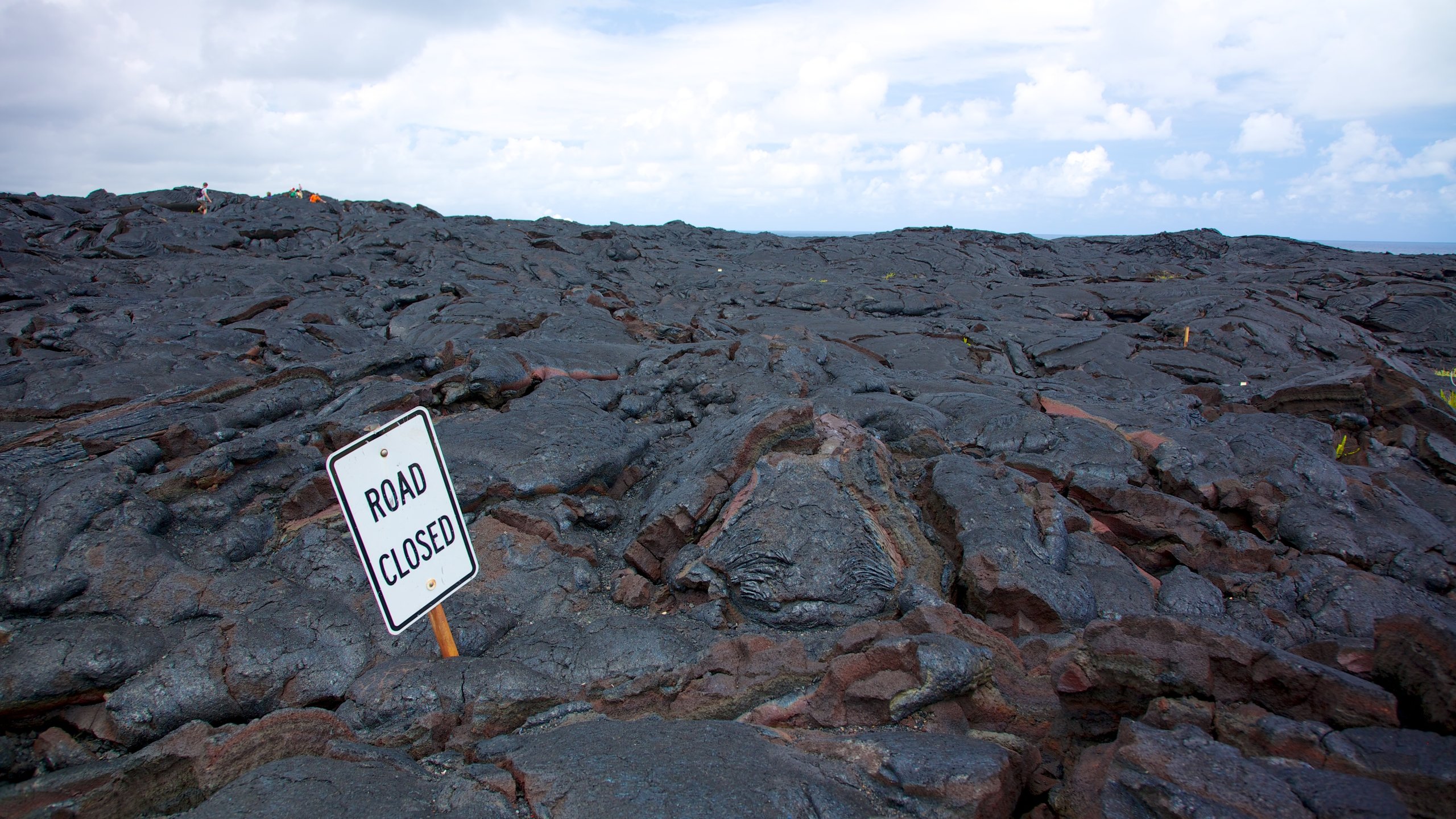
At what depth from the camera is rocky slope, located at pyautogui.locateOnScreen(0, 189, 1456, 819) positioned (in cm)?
252

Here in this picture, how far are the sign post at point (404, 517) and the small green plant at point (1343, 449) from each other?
855 centimetres

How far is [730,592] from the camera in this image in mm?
4531

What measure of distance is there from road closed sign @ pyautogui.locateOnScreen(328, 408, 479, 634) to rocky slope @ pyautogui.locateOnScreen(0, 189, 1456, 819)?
1.84ft

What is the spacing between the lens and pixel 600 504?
18.1ft

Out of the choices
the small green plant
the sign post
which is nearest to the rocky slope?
the small green plant

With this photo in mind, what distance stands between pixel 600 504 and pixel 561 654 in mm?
1703

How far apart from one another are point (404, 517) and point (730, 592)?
2.05m

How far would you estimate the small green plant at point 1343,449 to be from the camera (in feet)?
24.7

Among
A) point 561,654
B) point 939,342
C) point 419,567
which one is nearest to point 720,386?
point 561,654

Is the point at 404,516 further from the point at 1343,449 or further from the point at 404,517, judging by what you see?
the point at 1343,449

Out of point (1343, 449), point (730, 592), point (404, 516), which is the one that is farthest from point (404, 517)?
point (1343, 449)

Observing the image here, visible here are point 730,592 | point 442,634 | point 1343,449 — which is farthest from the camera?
point 1343,449

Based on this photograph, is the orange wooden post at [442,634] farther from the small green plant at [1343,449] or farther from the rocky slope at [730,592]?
the small green plant at [1343,449]

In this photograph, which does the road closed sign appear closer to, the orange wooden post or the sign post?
the sign post
